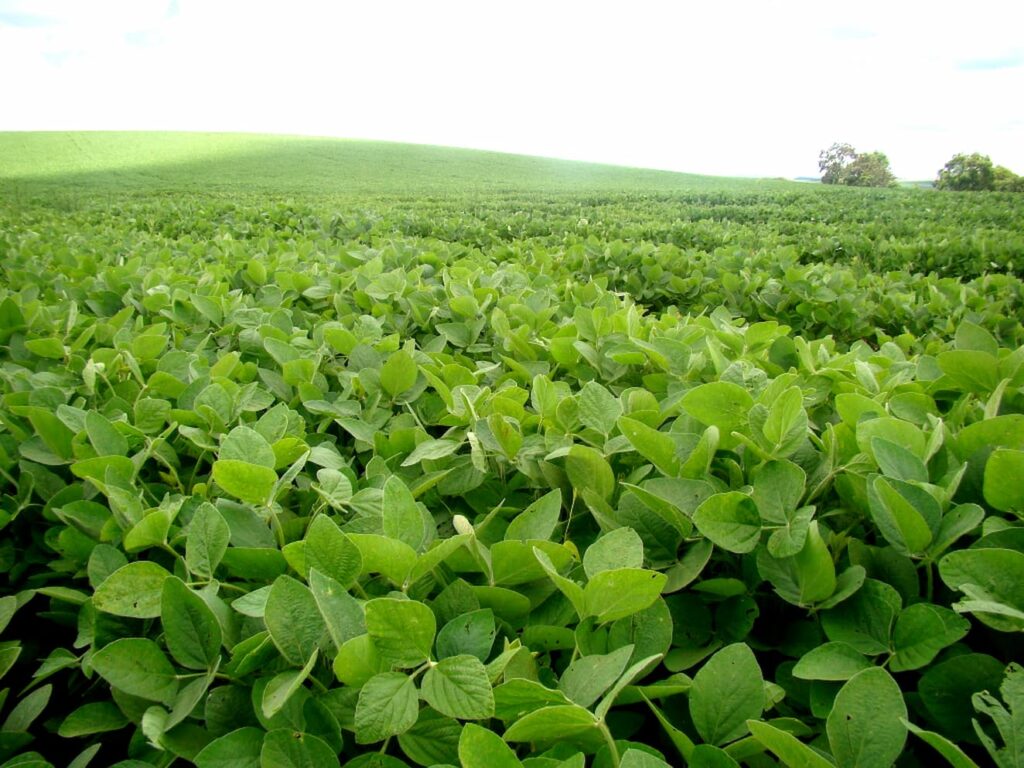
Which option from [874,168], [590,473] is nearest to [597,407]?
[590,473]

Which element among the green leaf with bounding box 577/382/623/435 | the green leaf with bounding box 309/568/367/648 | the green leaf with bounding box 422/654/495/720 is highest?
the green leaf with bounding box 577/382/623/435

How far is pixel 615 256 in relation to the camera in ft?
14.2

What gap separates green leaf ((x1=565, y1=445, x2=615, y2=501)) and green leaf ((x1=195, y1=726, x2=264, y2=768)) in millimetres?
585

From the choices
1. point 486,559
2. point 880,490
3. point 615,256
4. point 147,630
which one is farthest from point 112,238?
point 880,490

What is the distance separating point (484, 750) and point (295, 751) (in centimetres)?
24

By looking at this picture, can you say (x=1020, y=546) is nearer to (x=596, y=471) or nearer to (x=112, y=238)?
(x=596, y=471)

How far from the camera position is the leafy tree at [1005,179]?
4894cm

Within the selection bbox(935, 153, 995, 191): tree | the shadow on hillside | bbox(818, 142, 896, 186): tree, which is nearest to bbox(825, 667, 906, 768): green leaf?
the shadow on hillside

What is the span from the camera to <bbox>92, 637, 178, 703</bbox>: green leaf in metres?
0.83

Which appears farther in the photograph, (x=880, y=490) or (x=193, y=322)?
(x=193, y=322)

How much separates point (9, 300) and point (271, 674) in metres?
1.93

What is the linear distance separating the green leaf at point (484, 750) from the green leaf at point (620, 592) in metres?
0.21

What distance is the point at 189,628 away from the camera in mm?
834

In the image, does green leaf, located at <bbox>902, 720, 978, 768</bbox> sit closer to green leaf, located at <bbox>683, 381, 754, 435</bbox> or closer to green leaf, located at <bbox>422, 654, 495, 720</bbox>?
green leaf, located at <bbox>422, 654, 495, 720</bbox>
